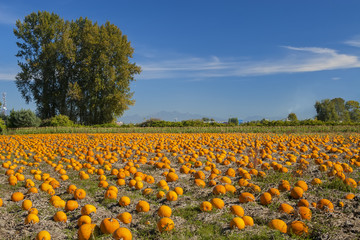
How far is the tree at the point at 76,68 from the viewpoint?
123ft

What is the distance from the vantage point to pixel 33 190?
15.2ft

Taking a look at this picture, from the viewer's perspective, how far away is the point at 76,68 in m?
38.8

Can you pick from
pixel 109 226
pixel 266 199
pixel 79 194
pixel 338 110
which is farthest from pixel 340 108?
pixel 109 226

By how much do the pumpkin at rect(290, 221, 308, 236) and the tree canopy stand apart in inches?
2364

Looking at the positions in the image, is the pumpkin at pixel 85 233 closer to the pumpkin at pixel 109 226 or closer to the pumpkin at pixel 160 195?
the pumpkin at pixel 109 226

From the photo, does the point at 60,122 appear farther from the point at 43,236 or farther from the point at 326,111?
the point at 326,111

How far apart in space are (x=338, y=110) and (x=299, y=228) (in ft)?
238

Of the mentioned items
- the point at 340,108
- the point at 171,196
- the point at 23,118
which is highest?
the point at 340,108

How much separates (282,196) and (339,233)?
1378 mm

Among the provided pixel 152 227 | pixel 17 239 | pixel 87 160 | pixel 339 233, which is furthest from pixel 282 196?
pixel 87 160

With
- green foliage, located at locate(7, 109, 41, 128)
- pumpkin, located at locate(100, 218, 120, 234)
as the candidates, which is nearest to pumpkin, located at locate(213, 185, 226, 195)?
pumpkin, located at locate(100, 218, 120, 234)

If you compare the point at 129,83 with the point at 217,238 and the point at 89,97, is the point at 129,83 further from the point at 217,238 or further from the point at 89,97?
the point at 217,238

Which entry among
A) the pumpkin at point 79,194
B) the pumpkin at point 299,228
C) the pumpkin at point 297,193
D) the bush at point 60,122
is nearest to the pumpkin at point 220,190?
the pumpkin at point 297,193

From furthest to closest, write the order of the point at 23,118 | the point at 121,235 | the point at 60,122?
the point at 60,122 → the point at 23,118 → the point at 121,235
